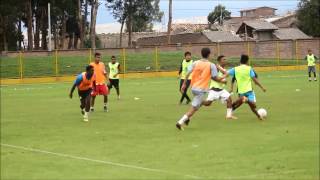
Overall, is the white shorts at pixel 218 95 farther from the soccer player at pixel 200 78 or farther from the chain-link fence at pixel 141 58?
the chain-link fence at pixel 141 58

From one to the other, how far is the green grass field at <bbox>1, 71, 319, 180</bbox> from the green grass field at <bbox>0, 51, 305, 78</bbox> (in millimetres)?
27059

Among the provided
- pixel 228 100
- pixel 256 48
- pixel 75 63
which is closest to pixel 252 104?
pixel 228 100

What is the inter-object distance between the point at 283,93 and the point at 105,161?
16.4 metres

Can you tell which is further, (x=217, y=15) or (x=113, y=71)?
(x=217, y=15)

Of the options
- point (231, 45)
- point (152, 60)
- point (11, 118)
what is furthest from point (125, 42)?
point (11, 118)

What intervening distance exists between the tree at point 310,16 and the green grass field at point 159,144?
196 ft

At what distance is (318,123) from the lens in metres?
15.6

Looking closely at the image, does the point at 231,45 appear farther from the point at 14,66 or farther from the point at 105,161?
the point at 105,161

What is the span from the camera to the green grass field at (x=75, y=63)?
47.9 metres

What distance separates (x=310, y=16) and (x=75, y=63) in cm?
3941

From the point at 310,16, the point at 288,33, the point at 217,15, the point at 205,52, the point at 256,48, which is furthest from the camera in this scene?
the point at 217,15

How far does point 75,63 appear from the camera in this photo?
50.9 metres

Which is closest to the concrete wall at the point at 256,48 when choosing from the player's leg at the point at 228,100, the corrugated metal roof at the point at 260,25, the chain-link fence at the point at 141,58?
the chain-link fence at the point at 141,58

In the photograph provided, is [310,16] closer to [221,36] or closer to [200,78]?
[221,36]
